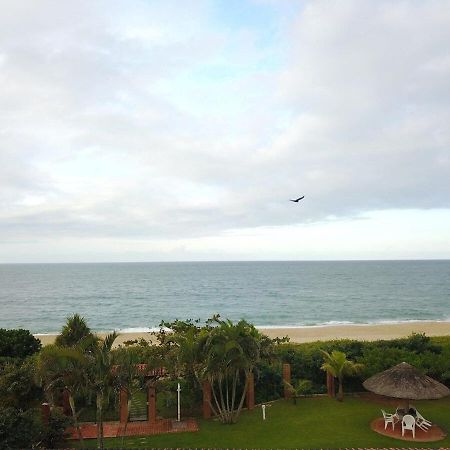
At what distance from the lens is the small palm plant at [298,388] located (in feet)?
52.2

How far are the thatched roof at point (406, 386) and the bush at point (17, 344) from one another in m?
12.8

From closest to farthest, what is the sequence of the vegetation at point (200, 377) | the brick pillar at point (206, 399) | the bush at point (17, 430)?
1. the bush at point (17, 430)
2. the vegetation at point (200, 377)
3. the brick pillar at point (206, 399)

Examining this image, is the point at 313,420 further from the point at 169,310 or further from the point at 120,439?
the point at 169,310

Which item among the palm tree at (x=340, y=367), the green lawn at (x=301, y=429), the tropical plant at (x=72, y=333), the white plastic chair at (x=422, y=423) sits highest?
the tropical plant at (x=72, y=333)

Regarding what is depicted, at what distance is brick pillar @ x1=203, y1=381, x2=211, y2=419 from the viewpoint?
14.7 metres

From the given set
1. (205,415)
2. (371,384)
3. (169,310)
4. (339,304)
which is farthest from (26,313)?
(371,384)

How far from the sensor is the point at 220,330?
13.5 metres

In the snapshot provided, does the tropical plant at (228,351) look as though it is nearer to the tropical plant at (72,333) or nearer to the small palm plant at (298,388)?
the small palm plant at (298,388)

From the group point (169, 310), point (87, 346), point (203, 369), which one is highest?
point (87, 346)

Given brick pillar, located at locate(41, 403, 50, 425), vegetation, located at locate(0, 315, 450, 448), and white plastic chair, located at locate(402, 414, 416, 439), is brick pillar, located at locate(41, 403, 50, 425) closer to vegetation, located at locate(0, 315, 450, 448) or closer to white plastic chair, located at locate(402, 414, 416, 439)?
vegetation, located at locate(0, 315, 450, 448)

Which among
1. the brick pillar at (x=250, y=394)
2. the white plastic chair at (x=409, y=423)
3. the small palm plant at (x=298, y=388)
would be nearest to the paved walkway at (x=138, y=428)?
the brick pillar at (x=250, y=394)

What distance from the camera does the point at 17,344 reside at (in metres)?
17.5

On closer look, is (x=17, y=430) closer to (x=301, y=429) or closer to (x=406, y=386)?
(x=301, y=429)

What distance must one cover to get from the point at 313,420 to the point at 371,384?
83.6 inches
